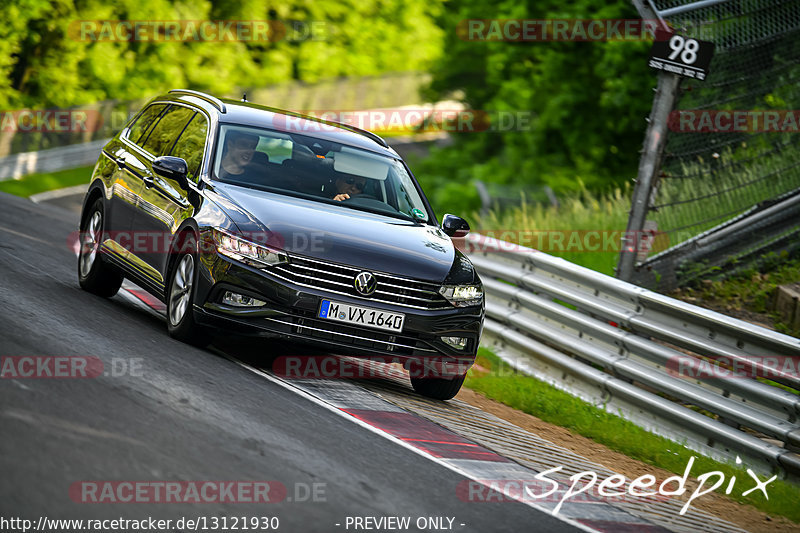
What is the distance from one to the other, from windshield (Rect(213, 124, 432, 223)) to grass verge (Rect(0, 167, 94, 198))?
24.2 meters

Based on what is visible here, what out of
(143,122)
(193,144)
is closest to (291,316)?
(193,144)

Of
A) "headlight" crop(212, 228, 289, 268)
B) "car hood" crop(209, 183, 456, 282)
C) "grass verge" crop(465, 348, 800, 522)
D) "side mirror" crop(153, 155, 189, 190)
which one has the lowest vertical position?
"grass verge" crop(465, 348, 800, 522)

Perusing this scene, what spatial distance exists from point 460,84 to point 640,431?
32.2 meters

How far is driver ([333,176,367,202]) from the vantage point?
8.98 m

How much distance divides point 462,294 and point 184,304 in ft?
6.78

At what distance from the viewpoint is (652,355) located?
9055 millimetres

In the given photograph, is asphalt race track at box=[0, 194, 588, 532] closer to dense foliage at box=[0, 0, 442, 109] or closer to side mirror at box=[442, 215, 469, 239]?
side mirror at box=[442, 215, 469, 239]

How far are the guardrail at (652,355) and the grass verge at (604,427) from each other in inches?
5.4

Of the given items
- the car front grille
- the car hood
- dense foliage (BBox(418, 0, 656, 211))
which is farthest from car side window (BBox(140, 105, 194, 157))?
dense foliage (BBox(418, 0, 656, 211))

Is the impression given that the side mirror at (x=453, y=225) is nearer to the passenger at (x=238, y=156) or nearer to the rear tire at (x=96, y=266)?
the passenger at (x=238, y=156)

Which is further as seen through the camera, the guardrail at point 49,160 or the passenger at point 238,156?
the guardrail at point 49,160

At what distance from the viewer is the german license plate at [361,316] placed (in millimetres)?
7656

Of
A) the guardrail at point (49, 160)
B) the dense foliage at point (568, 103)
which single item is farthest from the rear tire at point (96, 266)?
the guardrail at point (49, 160)

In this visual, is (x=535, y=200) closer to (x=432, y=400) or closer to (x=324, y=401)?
(x=432, y=400)
